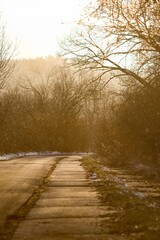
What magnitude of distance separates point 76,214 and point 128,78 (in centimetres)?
2294

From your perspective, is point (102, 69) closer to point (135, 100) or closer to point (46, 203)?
point (135, 100)

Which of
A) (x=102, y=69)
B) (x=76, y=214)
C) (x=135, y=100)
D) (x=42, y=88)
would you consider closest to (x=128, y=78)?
(x=102, y=69)

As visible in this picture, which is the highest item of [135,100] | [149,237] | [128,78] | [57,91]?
[57,91]

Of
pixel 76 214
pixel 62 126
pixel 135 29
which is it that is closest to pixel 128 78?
pixel 135 29

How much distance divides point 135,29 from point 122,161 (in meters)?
12.4

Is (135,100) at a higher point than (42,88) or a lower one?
lower

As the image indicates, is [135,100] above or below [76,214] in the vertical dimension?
above

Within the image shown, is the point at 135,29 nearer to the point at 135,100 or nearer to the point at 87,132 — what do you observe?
the point at 135,100

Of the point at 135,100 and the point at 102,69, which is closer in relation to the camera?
the point at 135,100

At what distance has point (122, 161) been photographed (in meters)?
32.7

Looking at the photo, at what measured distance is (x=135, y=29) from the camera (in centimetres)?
2253

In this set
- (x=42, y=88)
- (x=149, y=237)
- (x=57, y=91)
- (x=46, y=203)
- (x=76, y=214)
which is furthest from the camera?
(x=42, y=88)

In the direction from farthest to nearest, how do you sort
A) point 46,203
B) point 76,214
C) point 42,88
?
point 42,88 < point 46,203 < point 76,214

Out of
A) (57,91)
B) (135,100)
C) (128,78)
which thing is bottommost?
(135,100)
